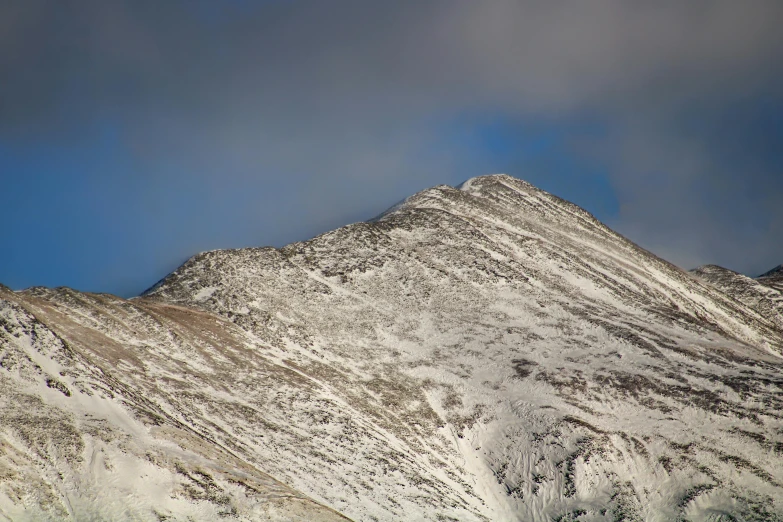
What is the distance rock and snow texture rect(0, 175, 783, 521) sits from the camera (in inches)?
1438

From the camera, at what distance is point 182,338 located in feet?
182

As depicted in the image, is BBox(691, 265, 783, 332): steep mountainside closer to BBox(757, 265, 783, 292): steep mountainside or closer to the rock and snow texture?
BBox(757, 265, 783, 292): steep mountainside

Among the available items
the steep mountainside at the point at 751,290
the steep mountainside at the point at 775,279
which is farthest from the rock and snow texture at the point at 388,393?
the steep mountainside at the point at 775,279

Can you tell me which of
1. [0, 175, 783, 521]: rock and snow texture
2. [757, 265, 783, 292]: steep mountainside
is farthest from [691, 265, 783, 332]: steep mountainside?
[0, 175, 783, 521]: rock and snow texture

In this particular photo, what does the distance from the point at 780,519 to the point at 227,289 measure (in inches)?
1793

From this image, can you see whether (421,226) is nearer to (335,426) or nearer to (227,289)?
(227,289)

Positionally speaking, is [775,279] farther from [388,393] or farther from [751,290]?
[388,393]

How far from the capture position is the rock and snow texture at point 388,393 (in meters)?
36.5

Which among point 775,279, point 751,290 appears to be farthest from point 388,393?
point 775,279

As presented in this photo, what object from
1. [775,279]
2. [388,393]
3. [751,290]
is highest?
[775,279]

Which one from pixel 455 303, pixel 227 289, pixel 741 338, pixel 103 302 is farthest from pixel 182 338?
pixel 741 338

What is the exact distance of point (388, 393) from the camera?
191ft

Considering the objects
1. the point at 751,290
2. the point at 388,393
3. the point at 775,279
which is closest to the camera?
the point at 388,393

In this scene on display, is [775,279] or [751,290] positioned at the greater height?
[775,279]
